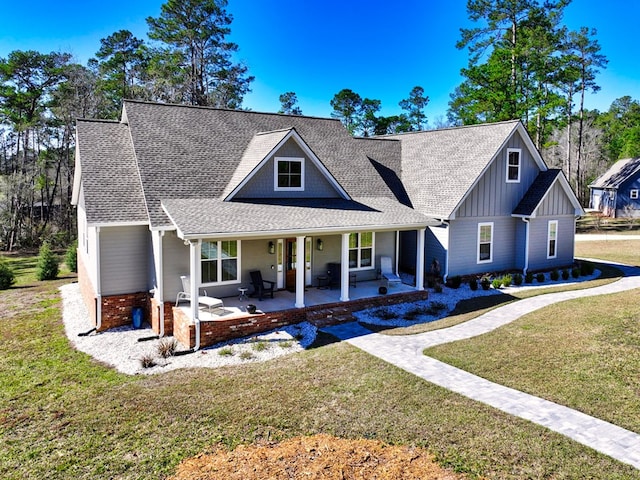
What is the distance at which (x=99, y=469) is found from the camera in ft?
23.7

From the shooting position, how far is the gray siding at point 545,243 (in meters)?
22.2

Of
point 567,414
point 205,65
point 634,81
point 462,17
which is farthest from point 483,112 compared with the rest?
point 567,414

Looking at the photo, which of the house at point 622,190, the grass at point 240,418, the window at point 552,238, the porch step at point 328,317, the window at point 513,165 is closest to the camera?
the grass at point 240,418

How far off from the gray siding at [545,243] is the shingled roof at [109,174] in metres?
17.0

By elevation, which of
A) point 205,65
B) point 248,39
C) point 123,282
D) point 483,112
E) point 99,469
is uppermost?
point 248,39

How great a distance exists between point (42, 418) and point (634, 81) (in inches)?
2747

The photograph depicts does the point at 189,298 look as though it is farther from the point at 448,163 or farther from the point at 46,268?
the point at 448,163

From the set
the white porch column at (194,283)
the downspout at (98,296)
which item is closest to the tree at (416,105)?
the downspout at (98,296)

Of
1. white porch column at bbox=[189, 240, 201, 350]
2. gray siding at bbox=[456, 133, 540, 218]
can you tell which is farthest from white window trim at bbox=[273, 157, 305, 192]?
gray siding at bbox=[456, 133, 540, 218]

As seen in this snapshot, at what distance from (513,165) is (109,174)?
16890mm

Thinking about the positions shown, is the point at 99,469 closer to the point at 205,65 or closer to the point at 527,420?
the point at 527,420

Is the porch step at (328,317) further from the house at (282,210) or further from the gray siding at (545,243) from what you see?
the gray siding at (545,243)

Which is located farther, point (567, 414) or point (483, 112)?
point (483, 112)

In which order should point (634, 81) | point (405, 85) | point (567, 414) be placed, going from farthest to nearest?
point (405, 85) < point (634, 81) < point (567, 414)
